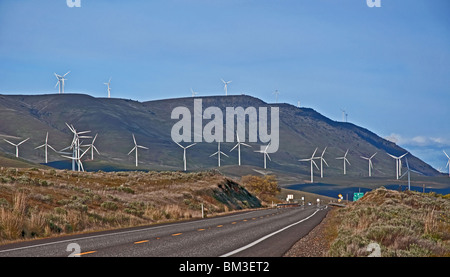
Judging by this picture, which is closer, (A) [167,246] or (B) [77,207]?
(A) [167,246]

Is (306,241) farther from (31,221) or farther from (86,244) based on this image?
(31,221)

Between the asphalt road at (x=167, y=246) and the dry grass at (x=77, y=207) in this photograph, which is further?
the dry grass at (x=77, y=207)

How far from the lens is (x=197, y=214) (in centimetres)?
4175

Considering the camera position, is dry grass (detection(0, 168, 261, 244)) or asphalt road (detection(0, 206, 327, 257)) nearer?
asphalt road (detection(0, 206, 327, 257))

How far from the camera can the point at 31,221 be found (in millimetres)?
23031

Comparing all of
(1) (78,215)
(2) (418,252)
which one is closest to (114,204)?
(1) (78,215)

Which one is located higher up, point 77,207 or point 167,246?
point 167,246
